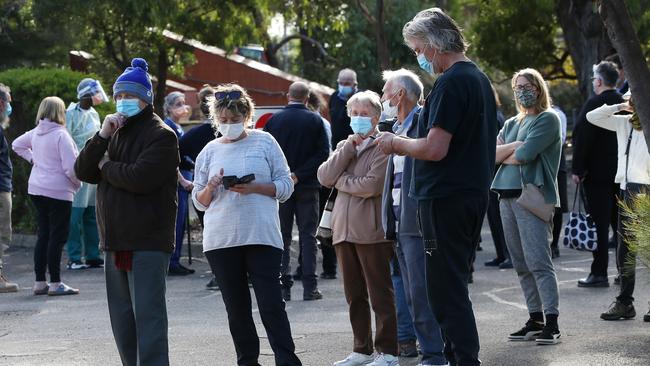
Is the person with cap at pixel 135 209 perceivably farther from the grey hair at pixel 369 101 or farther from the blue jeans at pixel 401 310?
the blue jeans at pixel 401 310

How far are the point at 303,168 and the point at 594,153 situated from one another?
8.79 ft

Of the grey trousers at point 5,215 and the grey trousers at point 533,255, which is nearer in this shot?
the grey trousers at point 533,255

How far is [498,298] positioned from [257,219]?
4.34 meters

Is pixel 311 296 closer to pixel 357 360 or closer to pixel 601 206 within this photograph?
pixel 601 206

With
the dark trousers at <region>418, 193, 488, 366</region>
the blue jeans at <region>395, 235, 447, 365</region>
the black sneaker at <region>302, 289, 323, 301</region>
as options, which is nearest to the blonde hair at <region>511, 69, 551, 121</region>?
the blue jeans at <region>395, 235, 447, 365</region>

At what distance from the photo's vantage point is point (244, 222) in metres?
7.42

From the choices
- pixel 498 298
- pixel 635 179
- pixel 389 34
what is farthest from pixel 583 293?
pixel 389 34

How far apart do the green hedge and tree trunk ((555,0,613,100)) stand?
9.90m

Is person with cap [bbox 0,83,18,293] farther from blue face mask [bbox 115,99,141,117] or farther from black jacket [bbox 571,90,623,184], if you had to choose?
black jacket [bbox 571,90,623,184]

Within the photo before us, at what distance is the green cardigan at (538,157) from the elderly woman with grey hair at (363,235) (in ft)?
3.62

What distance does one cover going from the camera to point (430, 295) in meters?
6.59

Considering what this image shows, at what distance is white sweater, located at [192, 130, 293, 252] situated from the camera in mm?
7414

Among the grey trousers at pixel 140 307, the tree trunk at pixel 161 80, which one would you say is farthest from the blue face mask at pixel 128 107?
the tree trunk at pixel 161 80

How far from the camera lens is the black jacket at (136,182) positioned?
6977 millimetres
